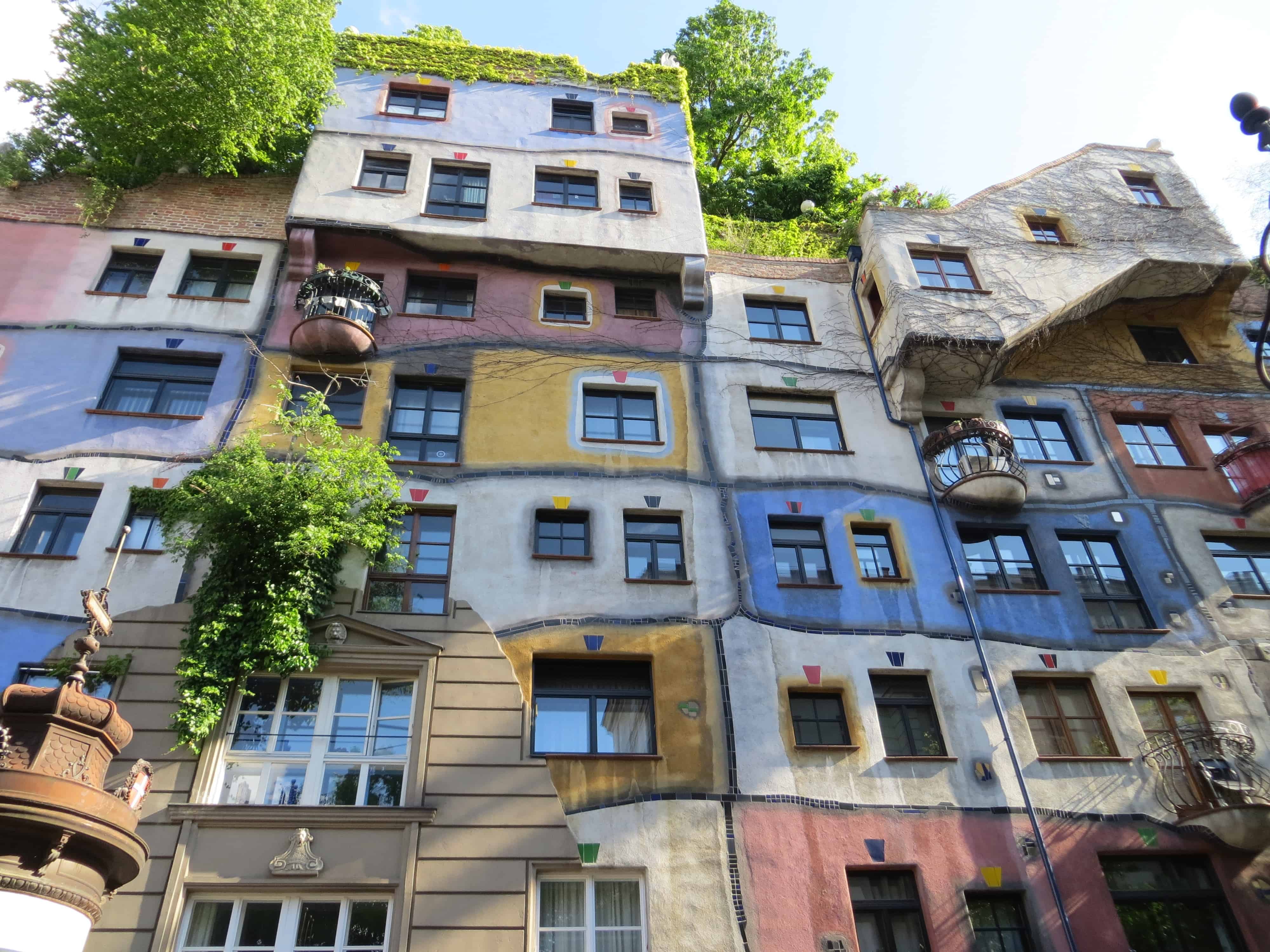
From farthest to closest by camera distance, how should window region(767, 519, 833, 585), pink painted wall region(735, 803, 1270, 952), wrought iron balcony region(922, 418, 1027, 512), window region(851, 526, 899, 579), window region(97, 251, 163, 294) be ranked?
1. window region(97, 251, 163, 294)
2. wrought iron balcony region(922, 418, 1027, 512)
3. window region(851, 526, 899, 579)
4. window region(767, 519, 833, 585)
5. pink painted wall region(735, 803, 1270, 952)

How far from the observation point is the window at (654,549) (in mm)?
14203

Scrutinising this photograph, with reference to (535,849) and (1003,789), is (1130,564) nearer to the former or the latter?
(1003,789)

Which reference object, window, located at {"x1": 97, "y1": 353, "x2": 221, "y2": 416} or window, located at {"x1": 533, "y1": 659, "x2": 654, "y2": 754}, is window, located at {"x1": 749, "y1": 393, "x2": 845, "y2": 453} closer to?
window, located at {"x1": 533, "y1": 659, "x2": 654, "y2": 754}

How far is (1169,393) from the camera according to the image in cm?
1850

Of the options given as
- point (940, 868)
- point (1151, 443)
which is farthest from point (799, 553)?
point (1151, 443)

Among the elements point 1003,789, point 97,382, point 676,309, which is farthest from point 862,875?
point 97,382

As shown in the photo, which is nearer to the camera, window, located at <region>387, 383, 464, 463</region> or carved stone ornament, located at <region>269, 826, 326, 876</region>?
carved stone ornament, located at <region>269, 826, 326, 876</region>

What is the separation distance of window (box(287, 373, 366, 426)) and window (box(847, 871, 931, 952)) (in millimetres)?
10226

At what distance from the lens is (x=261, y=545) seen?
12.2m

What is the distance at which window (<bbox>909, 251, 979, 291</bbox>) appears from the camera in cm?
1853

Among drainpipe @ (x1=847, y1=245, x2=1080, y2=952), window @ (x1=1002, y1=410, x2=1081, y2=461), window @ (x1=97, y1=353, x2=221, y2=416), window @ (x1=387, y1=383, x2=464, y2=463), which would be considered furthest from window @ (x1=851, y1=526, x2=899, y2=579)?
window @ (x1=97, y1=353, x2=221, y2=416)

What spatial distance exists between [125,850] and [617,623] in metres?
6.64

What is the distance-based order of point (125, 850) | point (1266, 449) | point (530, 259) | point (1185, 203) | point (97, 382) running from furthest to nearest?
point (1185, 203)
point (530, 259)
point (1266, 449)
point (97, 382)
point (125, 850)

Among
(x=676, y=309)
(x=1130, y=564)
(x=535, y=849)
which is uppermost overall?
(x=676, y=309)
